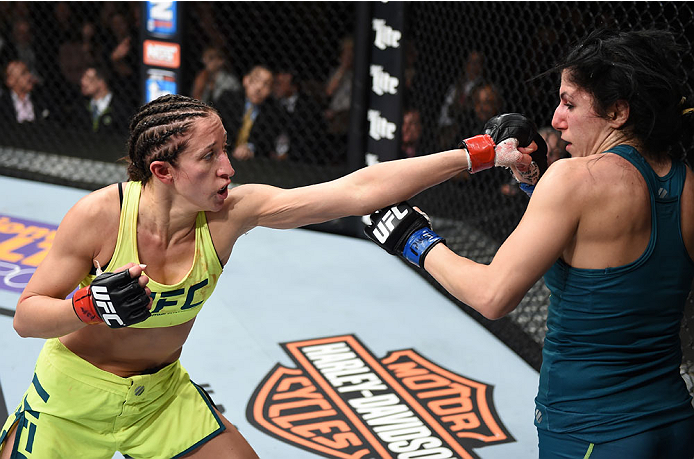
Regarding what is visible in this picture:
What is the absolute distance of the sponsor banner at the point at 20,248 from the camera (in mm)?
3822

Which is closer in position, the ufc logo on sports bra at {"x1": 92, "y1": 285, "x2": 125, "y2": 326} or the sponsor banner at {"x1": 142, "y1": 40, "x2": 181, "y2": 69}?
the ufc logo on sports bra at {"x1": 92, "y1": 285, "x2": 125, "y2": 326}

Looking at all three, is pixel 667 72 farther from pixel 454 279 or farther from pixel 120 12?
pixel 120 12

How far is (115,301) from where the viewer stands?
5.32 feet

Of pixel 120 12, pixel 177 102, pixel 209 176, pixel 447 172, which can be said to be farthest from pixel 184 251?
pixel 120 12

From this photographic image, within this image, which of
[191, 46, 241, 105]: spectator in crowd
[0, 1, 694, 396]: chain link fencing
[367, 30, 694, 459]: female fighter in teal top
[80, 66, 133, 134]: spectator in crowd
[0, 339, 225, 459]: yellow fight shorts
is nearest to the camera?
[367, 30, 694, 459]: female fighter in teal top

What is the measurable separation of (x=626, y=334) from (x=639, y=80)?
1.53ft

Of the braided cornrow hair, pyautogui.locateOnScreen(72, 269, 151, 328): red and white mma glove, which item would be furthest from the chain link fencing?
pyautogui.locateOnScreen(72, 269, 151, 328): red and white mma glove

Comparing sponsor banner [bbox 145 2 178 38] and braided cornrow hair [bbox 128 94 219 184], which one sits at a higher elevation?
sponsor banner [bbox 145 2 178 38]

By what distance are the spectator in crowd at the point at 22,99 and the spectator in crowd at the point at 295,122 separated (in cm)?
195

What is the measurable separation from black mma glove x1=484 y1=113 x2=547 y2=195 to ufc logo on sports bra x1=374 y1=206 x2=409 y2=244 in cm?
29

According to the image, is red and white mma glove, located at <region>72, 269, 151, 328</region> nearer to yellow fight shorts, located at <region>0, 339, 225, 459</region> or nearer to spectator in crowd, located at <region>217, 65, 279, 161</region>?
yellow fight shorts, located at <region>0, 339, 225, 459</region>

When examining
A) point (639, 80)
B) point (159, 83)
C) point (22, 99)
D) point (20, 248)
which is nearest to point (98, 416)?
point (639, 80)

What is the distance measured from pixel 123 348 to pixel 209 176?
467 millimetres

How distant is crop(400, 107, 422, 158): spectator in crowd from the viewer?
14.1 ft
